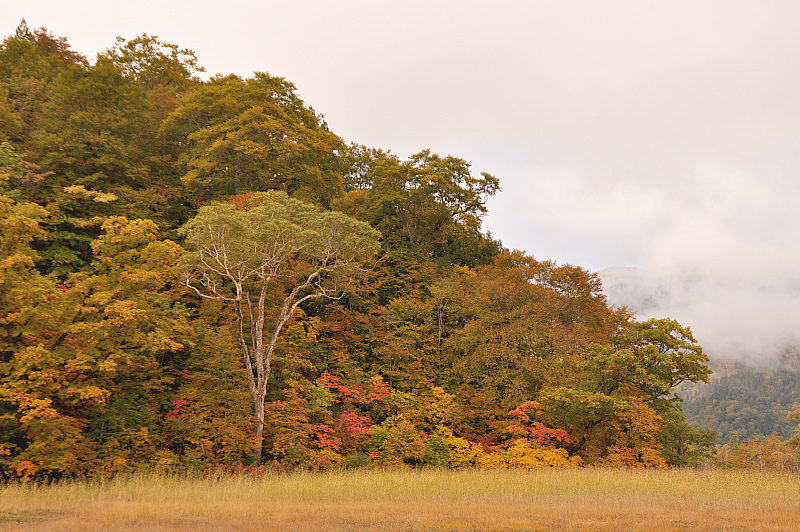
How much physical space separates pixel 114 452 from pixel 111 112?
18.2 meters

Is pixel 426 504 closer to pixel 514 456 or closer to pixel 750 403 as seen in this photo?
pixel 514 456

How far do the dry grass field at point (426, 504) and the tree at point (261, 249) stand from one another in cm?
631

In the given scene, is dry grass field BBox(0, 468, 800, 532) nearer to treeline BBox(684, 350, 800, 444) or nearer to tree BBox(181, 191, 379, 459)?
tree BBox(181, 191, 379, 459)

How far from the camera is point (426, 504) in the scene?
10727mm

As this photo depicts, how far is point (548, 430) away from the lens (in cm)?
2067

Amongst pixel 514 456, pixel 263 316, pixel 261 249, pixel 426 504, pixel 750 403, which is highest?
pixel 261 249

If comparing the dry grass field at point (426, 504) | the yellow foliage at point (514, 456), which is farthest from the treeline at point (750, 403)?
the dry grass field at point (426, 504)

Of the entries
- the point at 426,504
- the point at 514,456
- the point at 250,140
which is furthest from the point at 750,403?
the point at 426,504

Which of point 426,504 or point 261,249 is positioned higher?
point 261,249

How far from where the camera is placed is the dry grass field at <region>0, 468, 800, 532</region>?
27.9 feet

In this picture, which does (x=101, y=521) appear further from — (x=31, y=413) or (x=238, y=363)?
(x=238, y=363)

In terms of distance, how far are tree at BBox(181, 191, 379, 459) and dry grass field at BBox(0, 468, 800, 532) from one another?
6.31 meters

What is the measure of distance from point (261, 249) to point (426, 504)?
11.6 m

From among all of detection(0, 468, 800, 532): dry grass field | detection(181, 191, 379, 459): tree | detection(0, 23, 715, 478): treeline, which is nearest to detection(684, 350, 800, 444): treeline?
detection(0, 23, 715, 478): treeline
